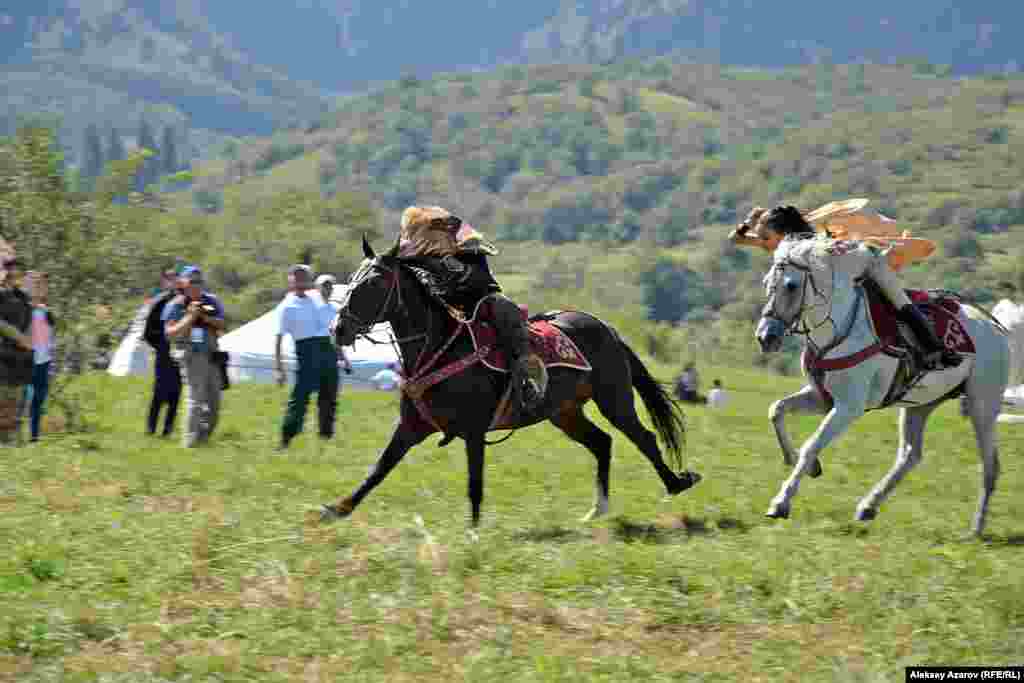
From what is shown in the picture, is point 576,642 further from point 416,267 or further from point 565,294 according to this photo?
point 565,294

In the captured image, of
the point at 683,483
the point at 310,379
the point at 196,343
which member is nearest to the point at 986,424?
the point at 683,483

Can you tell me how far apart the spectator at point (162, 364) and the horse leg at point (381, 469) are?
589 cm

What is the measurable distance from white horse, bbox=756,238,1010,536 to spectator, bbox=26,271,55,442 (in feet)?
24.8

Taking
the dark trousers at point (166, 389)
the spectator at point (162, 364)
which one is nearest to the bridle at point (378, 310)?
the spectator at point (162, 364)

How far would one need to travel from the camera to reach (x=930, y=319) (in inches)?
468

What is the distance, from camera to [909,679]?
7.56 m

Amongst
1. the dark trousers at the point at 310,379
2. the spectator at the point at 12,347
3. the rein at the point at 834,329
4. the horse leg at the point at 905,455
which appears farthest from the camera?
the dark trousers at the point at 310,379

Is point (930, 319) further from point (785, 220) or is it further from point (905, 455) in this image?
point (785, 220)

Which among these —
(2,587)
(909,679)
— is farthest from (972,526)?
(2,587)

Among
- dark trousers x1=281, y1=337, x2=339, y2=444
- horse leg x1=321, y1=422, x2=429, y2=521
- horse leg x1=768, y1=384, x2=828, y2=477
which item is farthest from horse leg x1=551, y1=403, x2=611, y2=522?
dark trousers x1=281, y1=337, x2=339, y2=444

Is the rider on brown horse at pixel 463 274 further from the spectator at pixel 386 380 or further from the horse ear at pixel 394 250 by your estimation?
the spectator at pixel 386 380

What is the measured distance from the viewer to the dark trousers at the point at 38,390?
1480 centimetres

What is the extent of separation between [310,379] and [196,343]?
127 cm

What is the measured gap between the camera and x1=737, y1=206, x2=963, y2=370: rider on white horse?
37.8 feet
